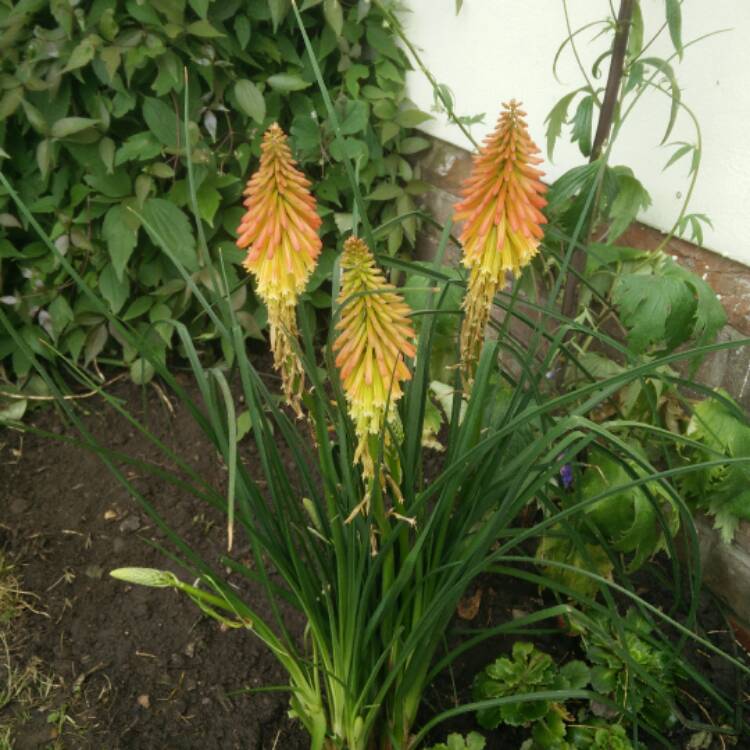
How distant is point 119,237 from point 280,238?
1.28 meters

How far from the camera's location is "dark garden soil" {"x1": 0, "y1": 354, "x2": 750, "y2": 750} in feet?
5.50

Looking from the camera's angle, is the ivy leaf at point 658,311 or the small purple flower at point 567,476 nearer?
the ivy leaf at point 658,311

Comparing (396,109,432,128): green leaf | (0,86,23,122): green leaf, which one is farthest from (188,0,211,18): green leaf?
(396,109,432,128): green leaf

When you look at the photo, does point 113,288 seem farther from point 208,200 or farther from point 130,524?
point 130,524

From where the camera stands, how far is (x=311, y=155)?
2.43m

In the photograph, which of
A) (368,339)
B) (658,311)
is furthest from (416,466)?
(658,311)

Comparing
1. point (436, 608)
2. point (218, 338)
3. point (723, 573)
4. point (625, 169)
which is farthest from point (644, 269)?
point (218, 338)

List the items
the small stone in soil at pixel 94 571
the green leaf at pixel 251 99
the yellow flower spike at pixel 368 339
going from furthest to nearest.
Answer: the green leaf at pixel 251 99, the small stone in soil at pixel 94 571, the yellow flower spike at pixel 368 339

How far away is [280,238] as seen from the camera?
1.14 m

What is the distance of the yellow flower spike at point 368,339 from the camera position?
41.2 inches

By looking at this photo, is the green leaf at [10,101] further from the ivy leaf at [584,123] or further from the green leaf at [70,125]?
the ivy leaf at [584,123]

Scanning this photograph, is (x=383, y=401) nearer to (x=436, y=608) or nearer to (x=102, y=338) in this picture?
(x=436, y=608)

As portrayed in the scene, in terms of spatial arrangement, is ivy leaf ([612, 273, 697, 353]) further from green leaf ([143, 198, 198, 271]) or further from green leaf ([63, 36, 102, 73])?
green leaf ([63, 36, 102, 73])

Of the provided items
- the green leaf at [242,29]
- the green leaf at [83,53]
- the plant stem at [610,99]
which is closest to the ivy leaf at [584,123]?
the plant stem at [610,99]
